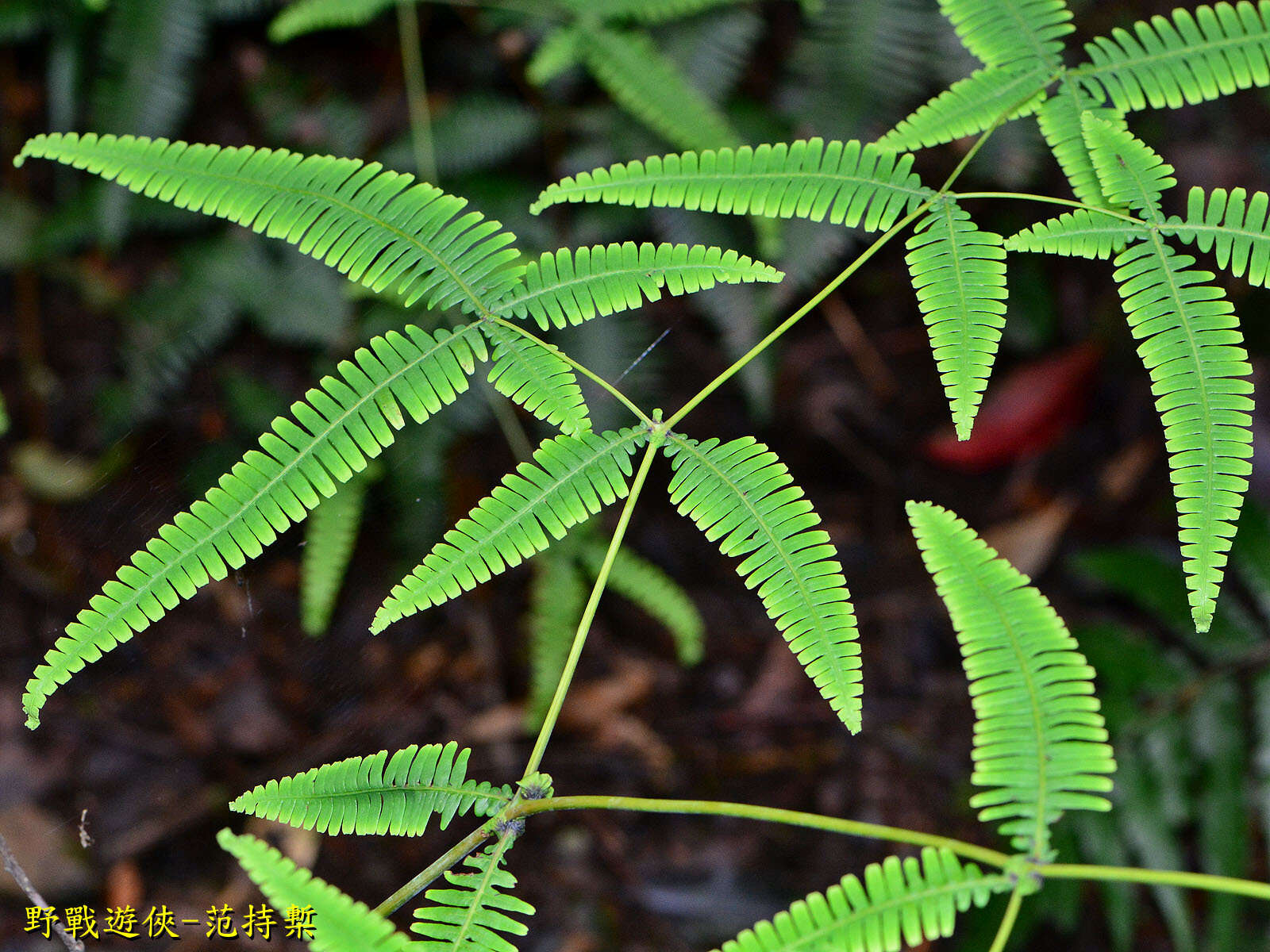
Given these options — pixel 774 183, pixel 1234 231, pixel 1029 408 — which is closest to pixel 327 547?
pixel 774 183

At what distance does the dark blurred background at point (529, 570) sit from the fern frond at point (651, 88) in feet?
0.58

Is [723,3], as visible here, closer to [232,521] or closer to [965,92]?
[965,92]

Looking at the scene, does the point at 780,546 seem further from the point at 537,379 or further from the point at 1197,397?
the point at 1197,397

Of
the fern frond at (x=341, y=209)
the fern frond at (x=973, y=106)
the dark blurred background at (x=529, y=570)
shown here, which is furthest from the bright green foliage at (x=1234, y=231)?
the dark blurred background at (x=529, y=570)

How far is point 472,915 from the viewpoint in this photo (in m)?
1.61

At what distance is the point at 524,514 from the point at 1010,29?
1.63 meters

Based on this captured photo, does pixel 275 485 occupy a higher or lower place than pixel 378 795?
higher

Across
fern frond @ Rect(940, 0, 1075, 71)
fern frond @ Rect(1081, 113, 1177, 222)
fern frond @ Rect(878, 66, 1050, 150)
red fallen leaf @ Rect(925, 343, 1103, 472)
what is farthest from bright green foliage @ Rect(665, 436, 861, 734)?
red fallen leaf @ Rect(925, 343, 1103, 472)

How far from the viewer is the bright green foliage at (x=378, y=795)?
164 centimetres

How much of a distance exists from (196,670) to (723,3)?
324 centimetres

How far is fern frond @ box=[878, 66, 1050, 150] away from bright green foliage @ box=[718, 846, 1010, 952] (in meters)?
1.41

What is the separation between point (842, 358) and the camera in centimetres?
420

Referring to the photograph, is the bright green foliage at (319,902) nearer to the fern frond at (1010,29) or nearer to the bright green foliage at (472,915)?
the bright green foliage at (472,915)

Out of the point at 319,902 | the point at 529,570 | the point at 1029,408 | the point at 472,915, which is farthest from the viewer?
the point at 1029,408
